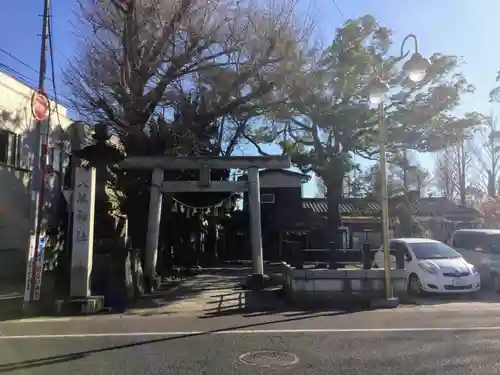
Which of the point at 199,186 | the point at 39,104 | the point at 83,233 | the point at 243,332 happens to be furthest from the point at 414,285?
the point at 39,104

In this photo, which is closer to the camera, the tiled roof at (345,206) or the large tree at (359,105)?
the large tree at (359,105)

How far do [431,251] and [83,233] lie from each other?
9.89m

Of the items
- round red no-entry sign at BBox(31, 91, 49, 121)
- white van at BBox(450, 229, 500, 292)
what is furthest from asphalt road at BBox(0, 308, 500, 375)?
round red no-entry sign at BBox(31, 91, 49, 121)

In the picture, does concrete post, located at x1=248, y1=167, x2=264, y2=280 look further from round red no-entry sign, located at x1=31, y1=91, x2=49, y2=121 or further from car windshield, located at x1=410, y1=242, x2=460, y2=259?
round red no-entry sign, located at x1=31, y1=91, x2=49, y2=121

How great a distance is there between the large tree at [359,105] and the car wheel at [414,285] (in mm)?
9893

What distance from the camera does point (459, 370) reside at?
19.8ft

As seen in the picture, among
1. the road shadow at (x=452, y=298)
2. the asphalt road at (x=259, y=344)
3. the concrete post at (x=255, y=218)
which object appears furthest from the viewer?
the concrete post at (x=255, y=218)

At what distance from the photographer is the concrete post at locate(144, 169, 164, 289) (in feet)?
52.3

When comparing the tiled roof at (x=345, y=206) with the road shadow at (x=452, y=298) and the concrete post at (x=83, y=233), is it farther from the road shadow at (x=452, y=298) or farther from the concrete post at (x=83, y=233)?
the concrete post at (x=83, y=233)

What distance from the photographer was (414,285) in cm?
1449

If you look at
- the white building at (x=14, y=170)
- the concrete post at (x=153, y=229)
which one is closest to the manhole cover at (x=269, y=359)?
the concrete post at (x=153, y=229)

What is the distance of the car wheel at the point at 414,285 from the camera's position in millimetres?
14242

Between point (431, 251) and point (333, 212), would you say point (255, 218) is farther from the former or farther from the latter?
point (333, 212)

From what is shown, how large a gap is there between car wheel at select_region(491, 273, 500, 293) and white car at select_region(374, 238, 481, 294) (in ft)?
3.46
